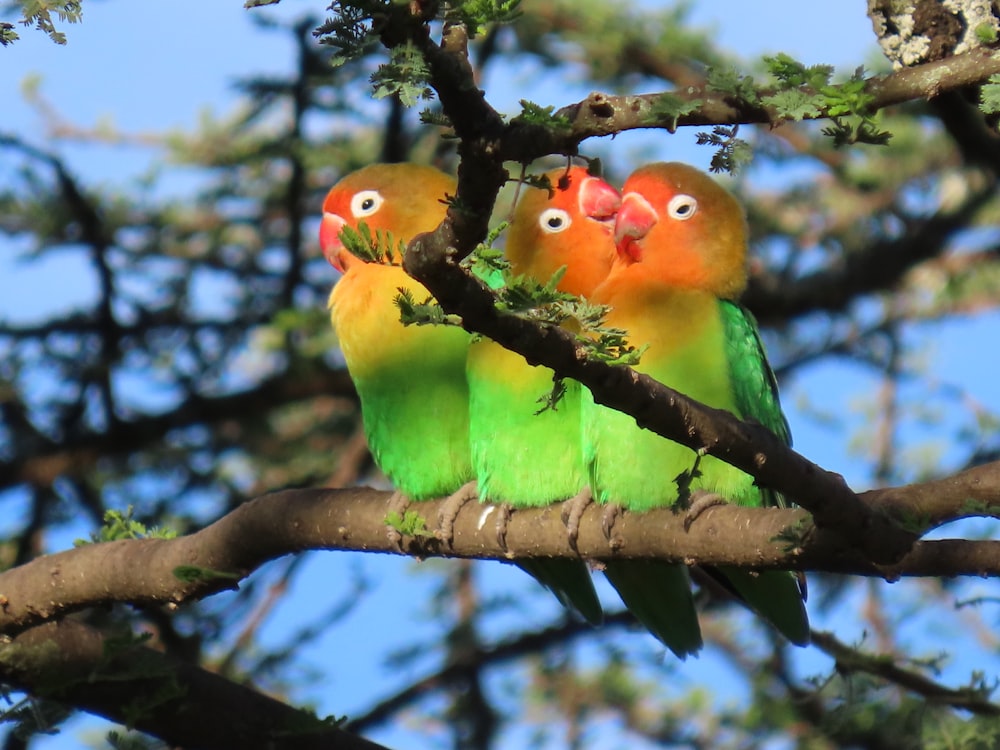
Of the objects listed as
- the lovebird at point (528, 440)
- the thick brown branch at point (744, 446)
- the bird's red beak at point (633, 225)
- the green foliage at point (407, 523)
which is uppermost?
the bird's red beak at point (633, 225)

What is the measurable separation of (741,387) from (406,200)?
4.37 feet

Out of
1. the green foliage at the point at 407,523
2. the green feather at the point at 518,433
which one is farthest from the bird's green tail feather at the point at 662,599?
the green foliage at the point at 407,523

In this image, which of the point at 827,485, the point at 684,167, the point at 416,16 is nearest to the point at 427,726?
the point at 684,167

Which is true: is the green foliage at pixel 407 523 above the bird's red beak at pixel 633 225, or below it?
below

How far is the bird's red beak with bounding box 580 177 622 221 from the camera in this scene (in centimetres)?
409

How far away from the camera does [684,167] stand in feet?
13.5

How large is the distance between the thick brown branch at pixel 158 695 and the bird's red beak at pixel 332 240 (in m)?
1.54

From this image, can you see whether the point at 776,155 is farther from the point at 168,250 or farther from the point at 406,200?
the point at 168,250

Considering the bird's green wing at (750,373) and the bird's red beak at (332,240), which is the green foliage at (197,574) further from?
the bird's green wing at (750,373)

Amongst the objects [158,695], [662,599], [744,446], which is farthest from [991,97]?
[158,695]

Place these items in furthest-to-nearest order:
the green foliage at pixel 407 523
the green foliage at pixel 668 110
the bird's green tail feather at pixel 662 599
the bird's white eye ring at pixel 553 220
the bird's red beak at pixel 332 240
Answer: the bird's red beak at pixel 332 240
the bird's white eye ring at pixel 553 220
the bird's green tail feather at pixel 662 599
the green foliage at pixel 407 523
the green foliage at pixel 668 110

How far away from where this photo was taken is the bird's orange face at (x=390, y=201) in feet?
13.8

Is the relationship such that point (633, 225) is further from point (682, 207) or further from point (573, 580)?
point (573, 580)

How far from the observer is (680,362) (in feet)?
11.8
